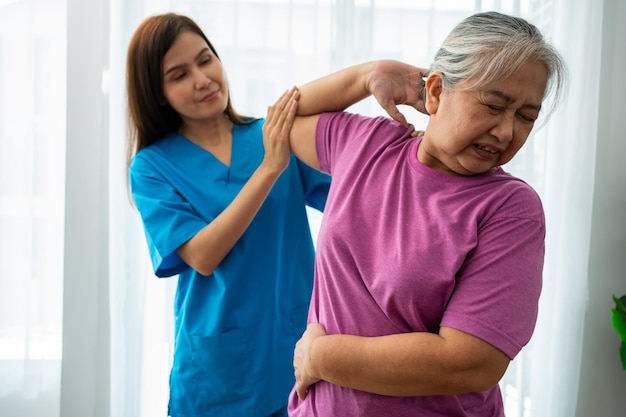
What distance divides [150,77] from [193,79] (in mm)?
117

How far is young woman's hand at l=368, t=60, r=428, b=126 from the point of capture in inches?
48.1

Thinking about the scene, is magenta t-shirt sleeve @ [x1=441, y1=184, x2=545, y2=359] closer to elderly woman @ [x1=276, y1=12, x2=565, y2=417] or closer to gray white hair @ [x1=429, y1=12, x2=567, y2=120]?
elderly woman @ [x1=276, y1=12, x2=565, y2=417]

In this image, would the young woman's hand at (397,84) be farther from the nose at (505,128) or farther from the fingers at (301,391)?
the fingers at (301,391)

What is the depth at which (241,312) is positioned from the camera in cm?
155

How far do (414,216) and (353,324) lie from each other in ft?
0.66

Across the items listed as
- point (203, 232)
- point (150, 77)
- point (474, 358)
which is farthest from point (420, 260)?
point (150, 77)

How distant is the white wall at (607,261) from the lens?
253 centimetres

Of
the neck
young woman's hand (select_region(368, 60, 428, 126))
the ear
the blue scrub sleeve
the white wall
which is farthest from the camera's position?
the white wall

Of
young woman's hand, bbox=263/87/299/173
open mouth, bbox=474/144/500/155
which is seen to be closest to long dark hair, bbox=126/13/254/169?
young woman's hand, bbox=263/87/299/173

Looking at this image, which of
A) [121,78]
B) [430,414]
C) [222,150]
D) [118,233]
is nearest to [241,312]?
[222,150]

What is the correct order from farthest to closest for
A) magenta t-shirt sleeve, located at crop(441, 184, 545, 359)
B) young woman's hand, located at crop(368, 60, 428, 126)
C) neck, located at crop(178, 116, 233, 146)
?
neck, located at crop(178, 116, 233, 146), young woman's hand, located at crop(368, 60, 428, 126), magenta t-shirt sleeve, located at crop(441, 184, 545, 359)

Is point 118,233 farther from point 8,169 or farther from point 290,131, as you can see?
point 290,131

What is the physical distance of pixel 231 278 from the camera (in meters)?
1.53

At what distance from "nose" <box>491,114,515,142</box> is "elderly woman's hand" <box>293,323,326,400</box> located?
1.41 ft
